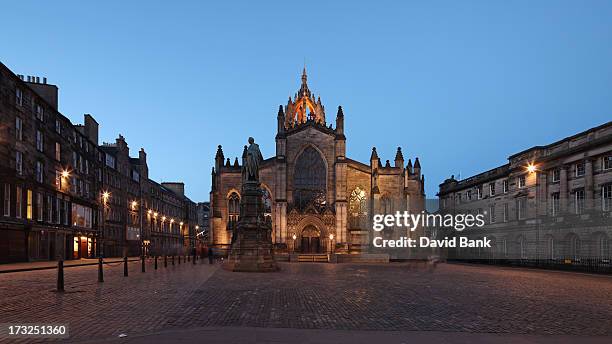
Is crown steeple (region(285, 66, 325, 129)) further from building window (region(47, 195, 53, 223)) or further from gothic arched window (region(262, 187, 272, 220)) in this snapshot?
building window (region(47, 195, 53, 223))

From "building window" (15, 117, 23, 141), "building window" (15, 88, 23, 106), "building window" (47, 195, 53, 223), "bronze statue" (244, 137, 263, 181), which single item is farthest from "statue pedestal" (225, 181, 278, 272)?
"building window" (47, 195, 53, 223)

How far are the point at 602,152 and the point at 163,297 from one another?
34.4 m

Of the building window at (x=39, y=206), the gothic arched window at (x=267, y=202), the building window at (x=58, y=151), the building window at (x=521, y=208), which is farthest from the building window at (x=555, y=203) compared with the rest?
the building window at (x=58, y=151)

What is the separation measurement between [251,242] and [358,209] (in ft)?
122

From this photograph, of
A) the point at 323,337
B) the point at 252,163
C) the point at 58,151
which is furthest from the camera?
the point at 58,151

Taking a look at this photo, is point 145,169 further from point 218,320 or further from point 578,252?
point 218,320

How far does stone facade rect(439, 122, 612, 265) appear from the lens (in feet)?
123

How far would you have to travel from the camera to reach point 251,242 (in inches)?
1164

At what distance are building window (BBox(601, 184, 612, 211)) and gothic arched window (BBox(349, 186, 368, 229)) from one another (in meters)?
30.8

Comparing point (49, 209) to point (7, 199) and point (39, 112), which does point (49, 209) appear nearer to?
point (39, 112)

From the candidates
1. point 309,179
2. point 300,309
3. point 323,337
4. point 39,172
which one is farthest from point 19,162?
Result: point 323,337

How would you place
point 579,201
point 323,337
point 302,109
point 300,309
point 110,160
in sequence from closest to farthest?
point 323,337 → point 300,309 → point 579,201 → point 110,160 → point 302,109

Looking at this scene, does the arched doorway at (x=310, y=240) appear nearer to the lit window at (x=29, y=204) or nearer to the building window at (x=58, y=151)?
the building window at (x=58, y=151)

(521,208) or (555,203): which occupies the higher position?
(555,203)
